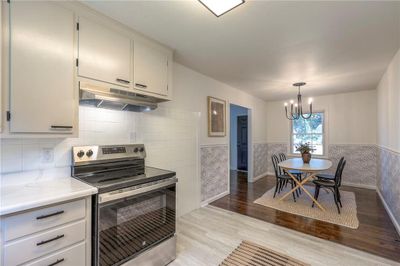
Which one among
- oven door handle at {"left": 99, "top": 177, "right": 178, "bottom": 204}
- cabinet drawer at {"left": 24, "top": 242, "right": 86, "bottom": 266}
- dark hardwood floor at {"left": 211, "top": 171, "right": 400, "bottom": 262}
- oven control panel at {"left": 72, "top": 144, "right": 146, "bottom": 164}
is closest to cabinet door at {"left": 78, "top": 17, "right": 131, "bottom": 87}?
oven control panel at {"left": 72, "top": 144, "right": 146, "bottom": 164}

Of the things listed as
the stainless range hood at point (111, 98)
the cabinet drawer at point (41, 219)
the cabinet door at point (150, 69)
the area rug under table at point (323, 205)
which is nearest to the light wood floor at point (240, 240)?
the area rug under table at point (323, 205)

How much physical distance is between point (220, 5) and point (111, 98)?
125cm

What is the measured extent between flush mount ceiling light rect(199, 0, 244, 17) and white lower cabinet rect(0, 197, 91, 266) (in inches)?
69.9

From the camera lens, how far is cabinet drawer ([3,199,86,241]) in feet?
3.60

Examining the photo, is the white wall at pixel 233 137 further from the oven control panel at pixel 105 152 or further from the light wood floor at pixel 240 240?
the oven control panel at pixel 105 152

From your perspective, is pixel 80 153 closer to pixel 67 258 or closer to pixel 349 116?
pixel 67 258

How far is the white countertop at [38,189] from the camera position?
1134mm

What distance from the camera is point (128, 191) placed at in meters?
1.57

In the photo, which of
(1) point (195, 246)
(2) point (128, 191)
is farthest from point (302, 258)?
(2) point (128, 191)

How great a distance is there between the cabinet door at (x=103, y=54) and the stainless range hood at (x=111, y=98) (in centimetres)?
10

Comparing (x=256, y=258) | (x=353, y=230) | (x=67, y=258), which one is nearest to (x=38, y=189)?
(x=67, y=258)

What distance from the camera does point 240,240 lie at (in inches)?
92.9

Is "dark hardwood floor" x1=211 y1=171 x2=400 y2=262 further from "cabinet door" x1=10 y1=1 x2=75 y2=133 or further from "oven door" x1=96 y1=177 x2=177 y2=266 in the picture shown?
"cabinet door" x1=10 y1=1 x2=75 y2=133

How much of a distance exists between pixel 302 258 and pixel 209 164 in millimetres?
1988
